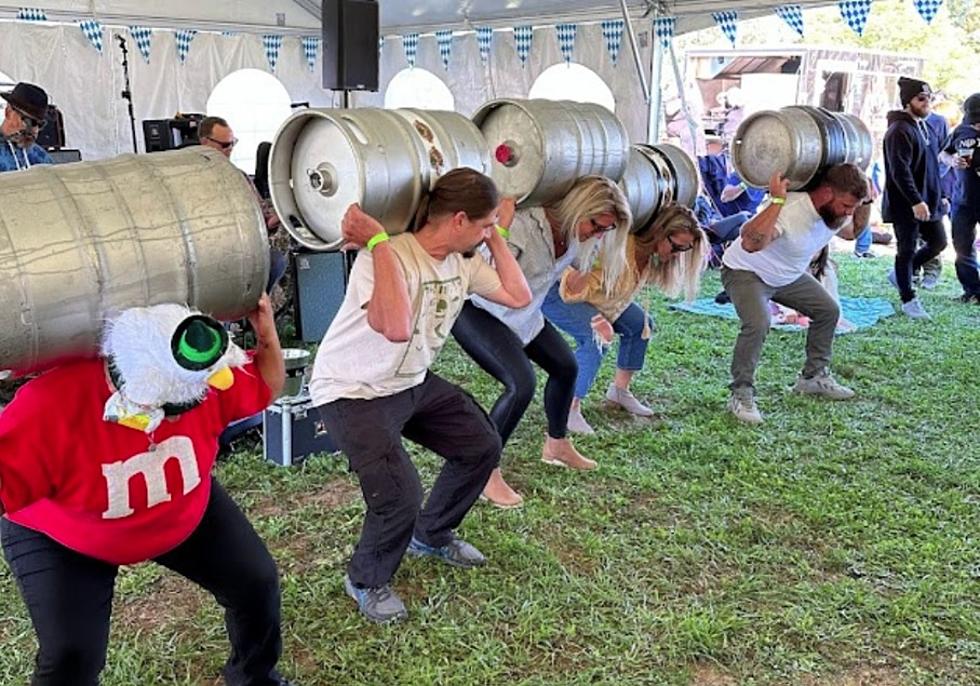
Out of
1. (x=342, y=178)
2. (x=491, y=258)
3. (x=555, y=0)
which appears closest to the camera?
(x=342, y=178)

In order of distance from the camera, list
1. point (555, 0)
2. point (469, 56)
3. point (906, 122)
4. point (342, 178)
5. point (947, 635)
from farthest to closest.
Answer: point (469, 56)
point (555, 0)
point (906, 122)
point (947, 635)
point (342, 178)

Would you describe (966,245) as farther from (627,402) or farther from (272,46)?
(272,46)

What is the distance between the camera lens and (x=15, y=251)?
4.83ft

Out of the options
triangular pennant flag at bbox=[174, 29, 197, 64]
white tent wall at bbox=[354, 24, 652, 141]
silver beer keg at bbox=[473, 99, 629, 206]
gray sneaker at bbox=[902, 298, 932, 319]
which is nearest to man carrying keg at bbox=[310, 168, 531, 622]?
silver beer keg at bbox=[473, 99, 629, 206]

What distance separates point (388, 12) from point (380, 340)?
9717mm

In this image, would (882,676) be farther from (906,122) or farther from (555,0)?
(555,0)

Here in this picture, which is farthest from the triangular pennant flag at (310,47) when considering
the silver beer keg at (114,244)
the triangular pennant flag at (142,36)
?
the silver beer keg at (114,244)

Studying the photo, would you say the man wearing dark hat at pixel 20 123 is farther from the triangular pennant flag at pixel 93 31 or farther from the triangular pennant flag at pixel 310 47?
the triangular pennant flag at pixel 310 47

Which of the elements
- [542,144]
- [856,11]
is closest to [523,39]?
[856,11]

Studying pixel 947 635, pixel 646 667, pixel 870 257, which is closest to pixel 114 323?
pixel 646 667

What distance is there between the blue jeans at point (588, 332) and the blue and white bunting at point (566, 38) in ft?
20.0

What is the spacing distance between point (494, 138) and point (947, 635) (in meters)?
2.17

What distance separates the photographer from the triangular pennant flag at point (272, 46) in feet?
37.2

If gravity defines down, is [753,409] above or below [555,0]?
below
